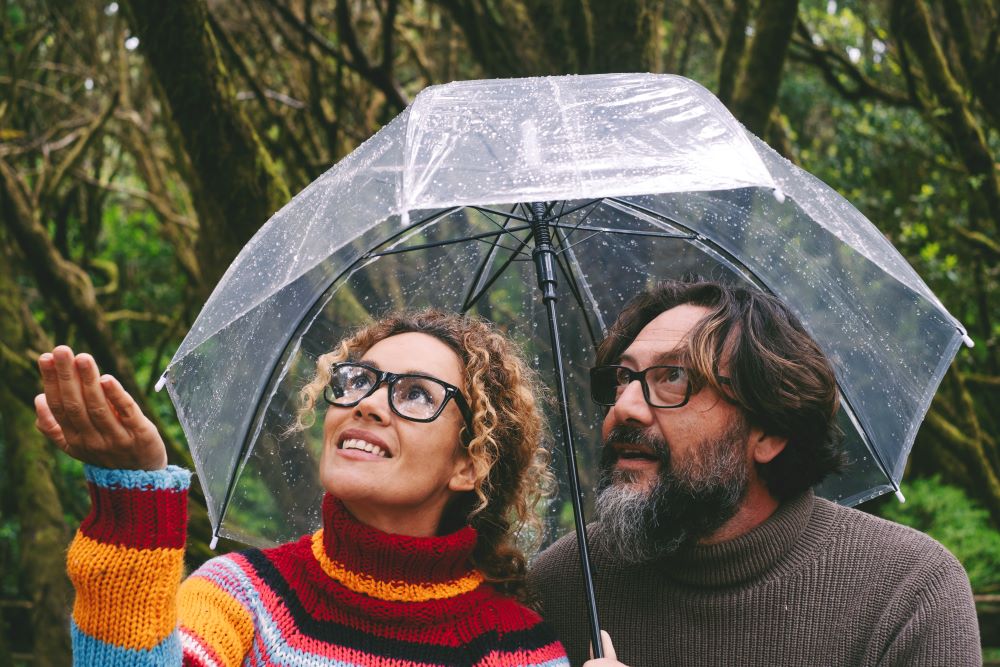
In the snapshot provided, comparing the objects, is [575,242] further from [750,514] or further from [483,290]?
[750,514]

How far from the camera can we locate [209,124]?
4.02 m

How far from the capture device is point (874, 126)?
Answer: 8.52 meters

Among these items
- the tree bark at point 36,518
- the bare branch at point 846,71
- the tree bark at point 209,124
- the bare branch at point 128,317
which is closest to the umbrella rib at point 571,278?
the tree bark at point 209,124

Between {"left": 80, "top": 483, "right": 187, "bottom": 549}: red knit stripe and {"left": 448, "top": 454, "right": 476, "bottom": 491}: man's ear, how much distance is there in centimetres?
87

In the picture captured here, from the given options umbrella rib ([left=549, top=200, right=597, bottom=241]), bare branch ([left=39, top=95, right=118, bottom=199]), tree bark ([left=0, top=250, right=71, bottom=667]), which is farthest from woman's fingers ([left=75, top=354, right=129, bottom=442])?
bare branch ([left=39, top=95, right=118, bottom=199])

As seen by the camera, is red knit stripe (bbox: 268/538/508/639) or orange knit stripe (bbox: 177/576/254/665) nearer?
orange knit stripe (bbox: 177/576/254/665)

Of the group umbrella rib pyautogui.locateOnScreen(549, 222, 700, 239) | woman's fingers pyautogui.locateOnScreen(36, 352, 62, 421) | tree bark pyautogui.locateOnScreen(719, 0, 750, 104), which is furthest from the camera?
tree bark pyautogui.locateOnScreen(719, 0, 750, 104)

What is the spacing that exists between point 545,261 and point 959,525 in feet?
22.7

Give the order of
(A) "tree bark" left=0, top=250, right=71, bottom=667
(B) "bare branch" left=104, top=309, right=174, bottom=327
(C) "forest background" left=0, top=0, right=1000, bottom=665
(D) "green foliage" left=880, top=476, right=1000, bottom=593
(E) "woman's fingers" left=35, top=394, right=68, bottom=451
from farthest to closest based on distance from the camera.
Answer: (B) "bare branch" left=104, top=309, right=174, bottom=327, (D) "green foliage" left=880, top=476, right=1000, bottom=593, (A) "tree bark" left=0, top=250, right=71, bottom=667, (C) "forest background" left=0, top=0, right=1000, bottom=665, (E) "woman's fingers" left=35, top=394, right=68, bottom=451

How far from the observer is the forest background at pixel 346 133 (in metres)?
4.36

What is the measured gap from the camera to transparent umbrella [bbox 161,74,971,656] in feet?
7.75

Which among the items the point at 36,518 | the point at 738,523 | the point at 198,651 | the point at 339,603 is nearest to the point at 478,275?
the point at 738,523

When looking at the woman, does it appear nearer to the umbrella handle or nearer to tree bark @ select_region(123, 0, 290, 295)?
the umbrella handle

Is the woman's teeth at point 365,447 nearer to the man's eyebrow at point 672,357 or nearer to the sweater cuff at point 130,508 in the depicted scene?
the sweater cuff at point 130,508
